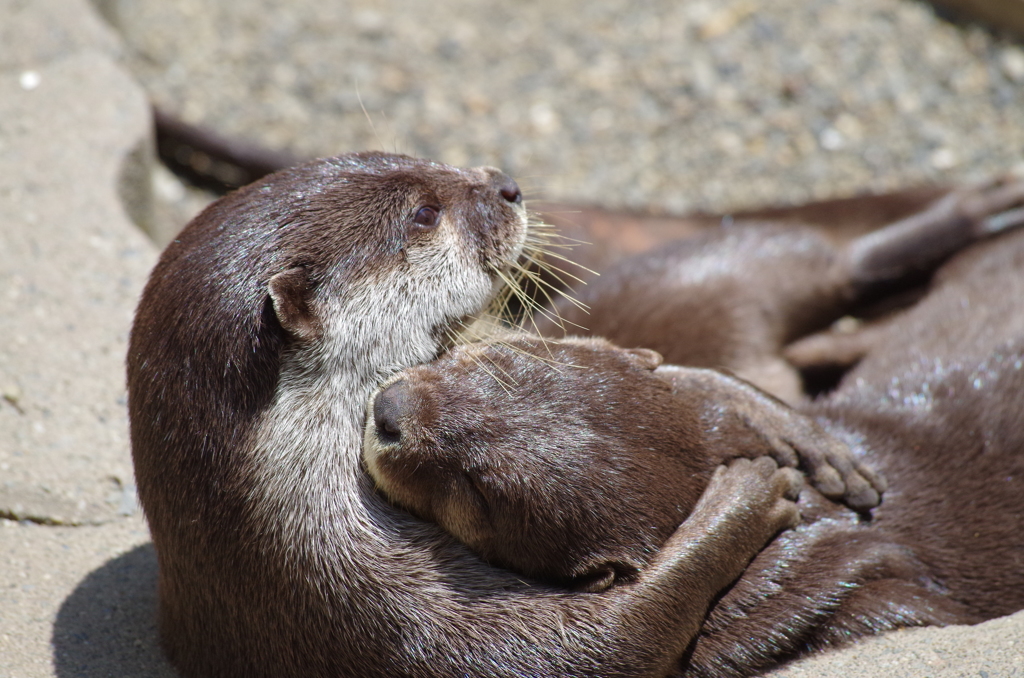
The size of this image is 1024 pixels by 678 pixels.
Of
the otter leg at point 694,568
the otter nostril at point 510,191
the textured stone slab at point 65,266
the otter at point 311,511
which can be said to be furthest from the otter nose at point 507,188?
the textured stone slab at point 65,266

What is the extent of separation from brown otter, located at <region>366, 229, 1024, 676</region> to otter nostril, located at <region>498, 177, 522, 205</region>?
401 millimetres

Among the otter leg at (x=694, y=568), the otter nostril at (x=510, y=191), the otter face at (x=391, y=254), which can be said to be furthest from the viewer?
the otter nostril at (x=510, y=191)

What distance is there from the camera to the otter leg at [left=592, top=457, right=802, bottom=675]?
1.89 meters

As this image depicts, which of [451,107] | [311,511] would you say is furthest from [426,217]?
[451,107]

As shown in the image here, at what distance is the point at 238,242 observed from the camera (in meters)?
2.07

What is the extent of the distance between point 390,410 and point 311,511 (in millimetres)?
252

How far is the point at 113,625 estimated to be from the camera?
2326 mm

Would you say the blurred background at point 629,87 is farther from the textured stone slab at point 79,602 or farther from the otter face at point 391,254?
the textured stone slab at point 79,602

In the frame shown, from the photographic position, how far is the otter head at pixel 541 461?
1973 millimetres

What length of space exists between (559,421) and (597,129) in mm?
3380

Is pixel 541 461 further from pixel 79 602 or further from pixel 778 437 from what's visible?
pixel 79 602

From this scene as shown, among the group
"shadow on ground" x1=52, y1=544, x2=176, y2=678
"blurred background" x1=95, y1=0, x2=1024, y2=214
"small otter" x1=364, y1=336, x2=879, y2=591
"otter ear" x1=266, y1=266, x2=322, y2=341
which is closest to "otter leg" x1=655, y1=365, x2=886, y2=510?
"small otter" x1=364, y1=336, x2=879, y2=591

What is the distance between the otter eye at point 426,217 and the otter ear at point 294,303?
0.32 meters

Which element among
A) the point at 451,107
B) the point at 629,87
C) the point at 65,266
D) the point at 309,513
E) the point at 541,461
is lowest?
the point at 451,107
